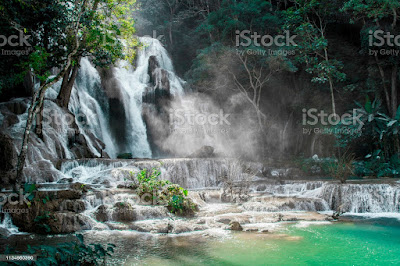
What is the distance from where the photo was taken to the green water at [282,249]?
18.2 ft

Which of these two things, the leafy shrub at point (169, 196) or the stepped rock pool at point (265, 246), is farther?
the leafy shrub at point (169, 196)

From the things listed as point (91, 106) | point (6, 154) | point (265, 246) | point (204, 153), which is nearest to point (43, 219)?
point (6, 154)

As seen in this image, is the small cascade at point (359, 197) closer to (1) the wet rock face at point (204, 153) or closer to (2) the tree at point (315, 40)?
(1) the wet rock face at point (204, 153)

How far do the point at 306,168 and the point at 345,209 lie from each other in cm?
588

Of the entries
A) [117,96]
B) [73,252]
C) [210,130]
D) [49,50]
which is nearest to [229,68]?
[210,130]

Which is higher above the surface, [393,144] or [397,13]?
[397,13]

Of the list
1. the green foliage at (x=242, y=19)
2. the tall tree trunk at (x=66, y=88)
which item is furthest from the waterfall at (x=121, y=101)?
the green foliage at (x=242, y=19)

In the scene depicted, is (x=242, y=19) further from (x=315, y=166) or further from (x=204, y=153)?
(x=315, y=166)

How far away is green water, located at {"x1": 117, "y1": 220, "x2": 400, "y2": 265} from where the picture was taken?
5555mm

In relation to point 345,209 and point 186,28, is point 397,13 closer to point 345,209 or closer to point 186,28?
point 345,209

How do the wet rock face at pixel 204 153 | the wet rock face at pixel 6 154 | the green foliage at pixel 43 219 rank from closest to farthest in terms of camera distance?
1. the green foliage at pixel 43 219
2. the wet rock face at pixel 6 154
3. the wet rock face at pixel 204 153

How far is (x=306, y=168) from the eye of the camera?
15914 millimetres

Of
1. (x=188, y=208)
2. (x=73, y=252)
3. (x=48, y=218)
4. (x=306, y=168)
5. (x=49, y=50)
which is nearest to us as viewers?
(x=73, y=252)

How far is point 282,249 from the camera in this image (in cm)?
617
